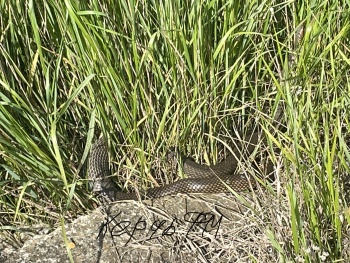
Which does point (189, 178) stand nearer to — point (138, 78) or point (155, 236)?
point (155, 236)

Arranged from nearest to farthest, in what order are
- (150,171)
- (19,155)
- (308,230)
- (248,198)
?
(308,230) < (19,155) < (248,198) < (150,171)

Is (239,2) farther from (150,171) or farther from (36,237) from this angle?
(36,237)

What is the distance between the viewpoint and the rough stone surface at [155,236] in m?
2.85

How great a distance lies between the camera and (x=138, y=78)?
3074mm

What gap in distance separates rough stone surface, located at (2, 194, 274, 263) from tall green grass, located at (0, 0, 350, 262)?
0.65ft

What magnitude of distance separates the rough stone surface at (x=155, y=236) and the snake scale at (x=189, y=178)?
0.47ft

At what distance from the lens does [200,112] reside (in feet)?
10.8

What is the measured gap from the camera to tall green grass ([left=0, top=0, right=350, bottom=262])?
2922mm

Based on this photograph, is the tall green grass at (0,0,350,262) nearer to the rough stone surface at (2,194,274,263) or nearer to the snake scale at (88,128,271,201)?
the snake scale at (88,128,271,201)

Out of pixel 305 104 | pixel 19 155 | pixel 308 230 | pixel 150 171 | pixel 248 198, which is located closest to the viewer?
pixel 308 230

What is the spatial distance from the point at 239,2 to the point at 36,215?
163 centimetres

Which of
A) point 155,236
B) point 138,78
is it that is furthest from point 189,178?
point 138,78

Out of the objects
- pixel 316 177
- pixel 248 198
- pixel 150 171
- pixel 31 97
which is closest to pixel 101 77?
pixel 31 97

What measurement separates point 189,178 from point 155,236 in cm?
59
